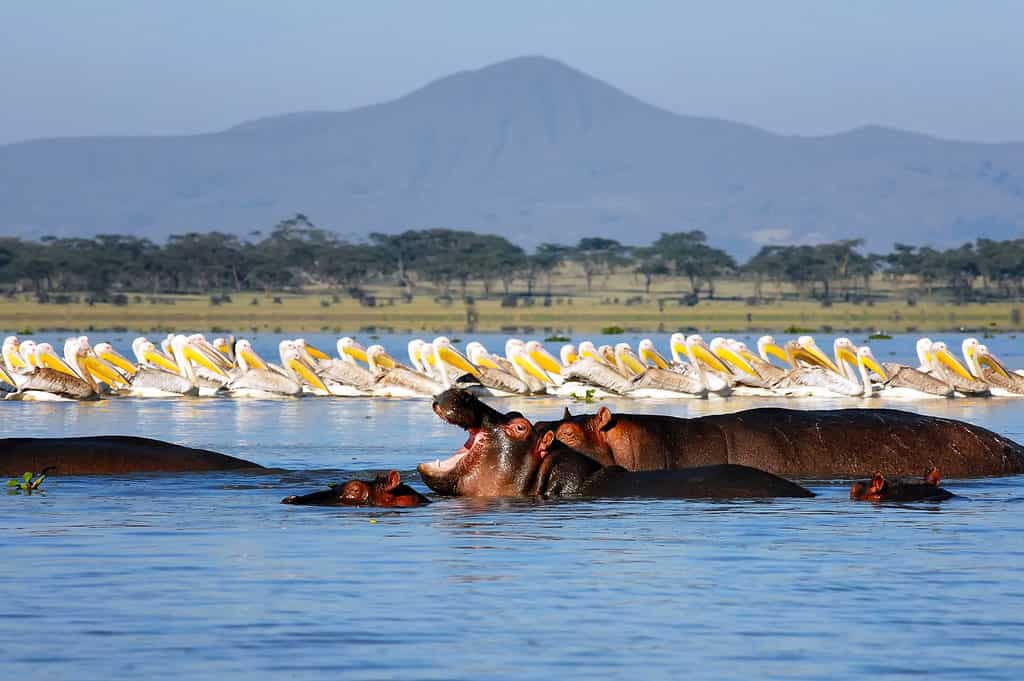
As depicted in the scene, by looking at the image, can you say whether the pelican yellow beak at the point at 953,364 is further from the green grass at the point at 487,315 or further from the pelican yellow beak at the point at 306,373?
the green grass at the point at 487,315

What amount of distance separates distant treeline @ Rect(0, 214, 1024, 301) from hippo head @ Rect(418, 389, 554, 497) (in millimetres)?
91453

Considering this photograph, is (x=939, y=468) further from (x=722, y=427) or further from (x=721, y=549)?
(x=721, y=549)

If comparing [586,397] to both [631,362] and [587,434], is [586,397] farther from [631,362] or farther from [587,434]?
[587,434]

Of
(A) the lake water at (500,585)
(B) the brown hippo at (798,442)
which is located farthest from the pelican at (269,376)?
(B) the brown hippo at (798,442)

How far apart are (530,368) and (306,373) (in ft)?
12.9

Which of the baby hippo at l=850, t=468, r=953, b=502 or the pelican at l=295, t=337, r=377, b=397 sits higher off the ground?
the pelican at l=295, t=337, r=377, b=397

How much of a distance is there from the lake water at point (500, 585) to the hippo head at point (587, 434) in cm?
58

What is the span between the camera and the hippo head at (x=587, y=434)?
1248cm

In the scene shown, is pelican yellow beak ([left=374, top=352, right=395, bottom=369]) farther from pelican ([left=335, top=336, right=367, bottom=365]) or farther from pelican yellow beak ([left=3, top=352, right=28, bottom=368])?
pelican yellow beak ([left=3, top=352, right=28, bottom=368])

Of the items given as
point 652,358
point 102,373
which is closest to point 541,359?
point 652,358

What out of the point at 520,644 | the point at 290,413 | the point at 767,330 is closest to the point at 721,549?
the point at 520,644

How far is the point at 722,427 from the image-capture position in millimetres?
13289

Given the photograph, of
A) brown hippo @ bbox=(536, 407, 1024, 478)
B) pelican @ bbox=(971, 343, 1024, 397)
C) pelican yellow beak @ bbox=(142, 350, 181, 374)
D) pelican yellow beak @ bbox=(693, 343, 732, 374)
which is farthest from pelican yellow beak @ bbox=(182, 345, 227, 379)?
brown hippo @ bbox=(536, 407, 1024, 478)

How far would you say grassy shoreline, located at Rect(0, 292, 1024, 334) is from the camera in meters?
84.8
